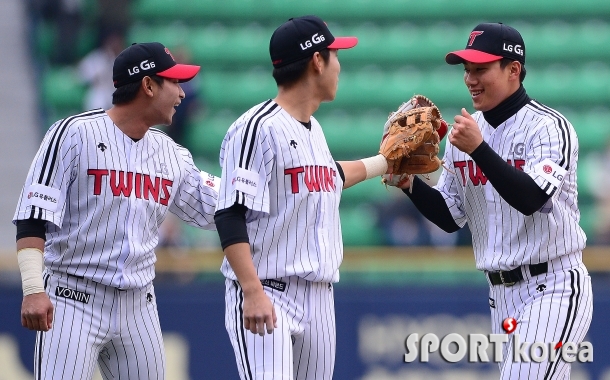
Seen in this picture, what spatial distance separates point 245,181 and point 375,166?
0.94 m

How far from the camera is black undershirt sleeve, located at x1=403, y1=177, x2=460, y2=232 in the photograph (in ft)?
15.4

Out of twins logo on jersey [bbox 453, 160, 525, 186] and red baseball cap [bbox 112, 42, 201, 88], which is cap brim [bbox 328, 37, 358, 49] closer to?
red baseball cap [bbox 112, 42, 201, 88]

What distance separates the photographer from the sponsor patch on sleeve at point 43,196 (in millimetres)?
4008

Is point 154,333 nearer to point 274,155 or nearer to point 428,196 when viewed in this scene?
point 274,155

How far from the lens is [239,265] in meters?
A: 3.72

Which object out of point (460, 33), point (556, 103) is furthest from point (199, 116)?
point (556, 103)

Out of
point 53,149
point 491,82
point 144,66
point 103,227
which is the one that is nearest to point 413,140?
point 491,82

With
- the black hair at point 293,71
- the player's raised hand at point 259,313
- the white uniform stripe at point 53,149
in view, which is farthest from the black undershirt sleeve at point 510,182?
the white uniform stripe at point 53,149

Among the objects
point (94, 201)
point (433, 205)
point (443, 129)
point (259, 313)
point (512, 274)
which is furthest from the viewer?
point (443, 129)

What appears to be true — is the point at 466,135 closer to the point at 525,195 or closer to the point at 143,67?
the point at 525,195

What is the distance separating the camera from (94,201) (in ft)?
13.6

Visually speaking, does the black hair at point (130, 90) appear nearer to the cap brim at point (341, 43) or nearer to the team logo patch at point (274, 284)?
the cap brim at point (341, 43)

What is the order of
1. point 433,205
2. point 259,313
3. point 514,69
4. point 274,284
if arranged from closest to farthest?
1. point 259,313
2. point 274,284
3. point 514,69
4. point 433,205

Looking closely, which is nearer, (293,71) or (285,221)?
(285,221)
